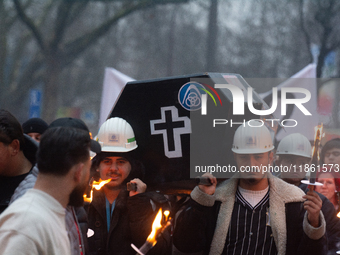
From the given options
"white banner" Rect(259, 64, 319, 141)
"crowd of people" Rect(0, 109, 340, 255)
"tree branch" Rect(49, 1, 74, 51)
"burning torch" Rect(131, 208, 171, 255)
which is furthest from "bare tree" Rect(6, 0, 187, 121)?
"burning torch" Rect(131, 208, 171, 255)

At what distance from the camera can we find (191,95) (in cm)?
387

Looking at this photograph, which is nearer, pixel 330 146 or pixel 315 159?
pixel 315 159

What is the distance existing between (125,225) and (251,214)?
1.09 meters

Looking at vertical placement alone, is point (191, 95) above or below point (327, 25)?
below

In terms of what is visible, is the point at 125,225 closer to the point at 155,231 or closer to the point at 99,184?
the point at 99,184

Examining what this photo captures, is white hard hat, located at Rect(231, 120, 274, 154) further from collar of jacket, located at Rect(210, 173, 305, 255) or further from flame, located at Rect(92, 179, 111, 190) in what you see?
flame, located at Rect(92, 179, 111, 190)

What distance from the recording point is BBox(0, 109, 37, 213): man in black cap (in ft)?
10.2

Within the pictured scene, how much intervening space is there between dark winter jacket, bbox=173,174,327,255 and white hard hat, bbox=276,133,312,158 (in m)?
1.26

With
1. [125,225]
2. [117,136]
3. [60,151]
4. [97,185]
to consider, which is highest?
[60,151]

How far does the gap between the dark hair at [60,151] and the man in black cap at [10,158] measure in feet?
3.03

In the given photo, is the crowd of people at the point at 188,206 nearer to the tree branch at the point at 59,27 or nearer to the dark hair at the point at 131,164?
the dark hair at the point at 131,164

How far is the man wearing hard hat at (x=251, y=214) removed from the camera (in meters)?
3.35

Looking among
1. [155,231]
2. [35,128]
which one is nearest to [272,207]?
[155,231]

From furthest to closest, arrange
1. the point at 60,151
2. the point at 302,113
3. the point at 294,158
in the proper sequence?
1. the point at 302,113
2. the point at 294,158
3. the point at 60,151
